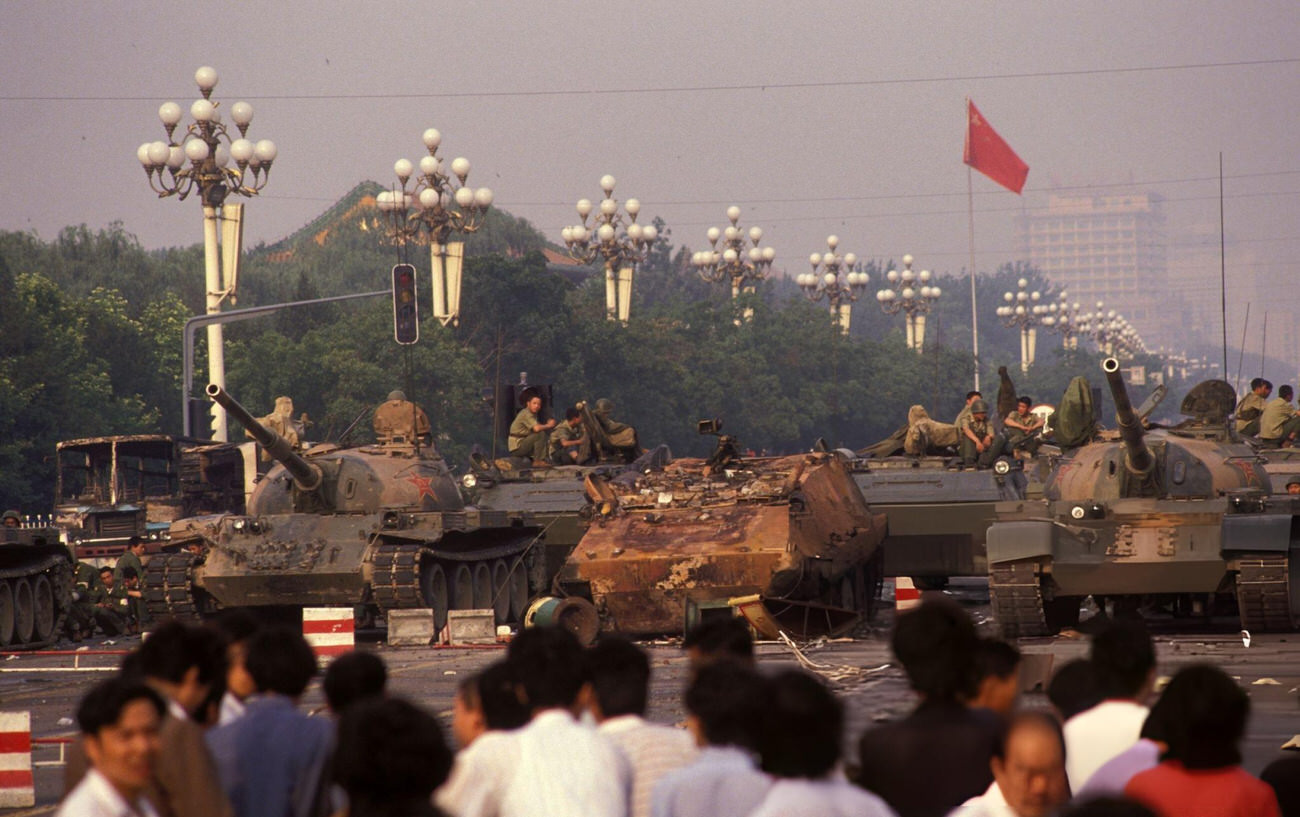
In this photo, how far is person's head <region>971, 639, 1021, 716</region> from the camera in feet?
21.3

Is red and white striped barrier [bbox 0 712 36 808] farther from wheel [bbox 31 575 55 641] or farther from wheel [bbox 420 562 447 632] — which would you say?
wheel [bbox 31 575 55 641]

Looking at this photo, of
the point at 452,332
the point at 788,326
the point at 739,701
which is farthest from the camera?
the point at 788,326

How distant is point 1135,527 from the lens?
1992 cm

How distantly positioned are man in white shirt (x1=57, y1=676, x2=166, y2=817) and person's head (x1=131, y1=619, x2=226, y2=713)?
0.76 m

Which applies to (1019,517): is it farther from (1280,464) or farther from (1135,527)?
(1280,464)

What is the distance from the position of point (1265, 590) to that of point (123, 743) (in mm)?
15171

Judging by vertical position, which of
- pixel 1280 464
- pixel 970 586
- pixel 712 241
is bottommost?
pixel 970 586

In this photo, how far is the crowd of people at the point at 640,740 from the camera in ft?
17.9

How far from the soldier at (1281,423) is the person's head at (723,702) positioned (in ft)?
73.8

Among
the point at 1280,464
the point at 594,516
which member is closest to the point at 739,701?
the point at 594,516

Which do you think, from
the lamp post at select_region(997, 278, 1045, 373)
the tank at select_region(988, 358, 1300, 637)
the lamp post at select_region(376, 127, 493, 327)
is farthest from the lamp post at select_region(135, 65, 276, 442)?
the lamp post at select_region(997, 278, 1045, 373)

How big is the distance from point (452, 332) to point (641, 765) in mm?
48039

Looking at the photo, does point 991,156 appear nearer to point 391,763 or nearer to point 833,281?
point 833,281

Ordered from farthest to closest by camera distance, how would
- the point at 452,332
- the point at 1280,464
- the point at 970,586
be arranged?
the point at 452,332
the point at 970,586
the point at 1280,464
